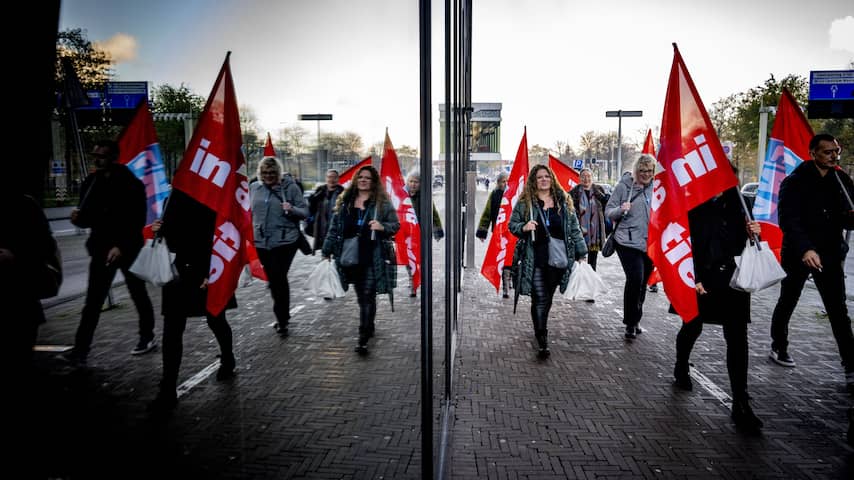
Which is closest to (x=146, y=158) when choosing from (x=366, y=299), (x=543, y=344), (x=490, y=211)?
(x=366, y=299)

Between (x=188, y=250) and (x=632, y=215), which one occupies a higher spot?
(x=188, y=250)

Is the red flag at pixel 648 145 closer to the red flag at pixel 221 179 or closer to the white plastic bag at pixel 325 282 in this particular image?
the white plastic bag at pixel 325 282

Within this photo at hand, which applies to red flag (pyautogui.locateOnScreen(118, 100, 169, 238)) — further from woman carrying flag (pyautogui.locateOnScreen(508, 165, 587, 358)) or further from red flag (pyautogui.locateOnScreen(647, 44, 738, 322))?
woman carrying flag (pyautogui.locateOnScreen(508, 165, 587, 358))

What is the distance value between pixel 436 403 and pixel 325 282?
1834 millimetres

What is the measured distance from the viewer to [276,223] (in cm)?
147

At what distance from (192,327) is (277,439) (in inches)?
20.1

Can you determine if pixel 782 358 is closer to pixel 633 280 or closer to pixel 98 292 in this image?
pixel 633 280

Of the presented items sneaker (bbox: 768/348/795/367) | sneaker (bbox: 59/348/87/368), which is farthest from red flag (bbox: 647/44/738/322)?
sneaker (bbox: 59/348/87/368)

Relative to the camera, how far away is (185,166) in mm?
1132

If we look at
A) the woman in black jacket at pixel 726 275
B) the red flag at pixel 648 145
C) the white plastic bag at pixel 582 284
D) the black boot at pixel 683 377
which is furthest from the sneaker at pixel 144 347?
the red flag at pixel 648 145

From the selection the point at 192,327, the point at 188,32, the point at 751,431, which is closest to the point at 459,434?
the point at 751,431

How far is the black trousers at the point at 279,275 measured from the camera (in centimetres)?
148

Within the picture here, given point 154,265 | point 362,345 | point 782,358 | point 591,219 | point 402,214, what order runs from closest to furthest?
point 154,265 < point 362,345 < point 402,214 < point 782,358 < point 591,219

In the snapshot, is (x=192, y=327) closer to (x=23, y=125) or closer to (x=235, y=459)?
(x=235, y=459)
